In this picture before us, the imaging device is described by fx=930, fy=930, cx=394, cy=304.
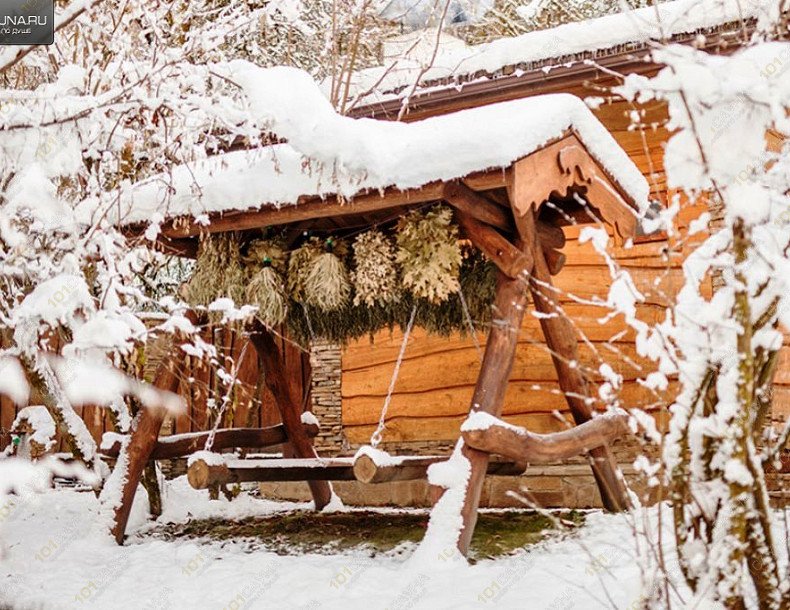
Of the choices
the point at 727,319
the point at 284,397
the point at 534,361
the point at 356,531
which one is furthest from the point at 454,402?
the point at 727,319

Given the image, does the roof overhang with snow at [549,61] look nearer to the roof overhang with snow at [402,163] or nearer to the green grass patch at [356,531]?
the roof overhang with snow at [402,163]

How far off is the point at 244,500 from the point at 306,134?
3.95 m

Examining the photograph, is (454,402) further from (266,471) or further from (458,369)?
(266,471)

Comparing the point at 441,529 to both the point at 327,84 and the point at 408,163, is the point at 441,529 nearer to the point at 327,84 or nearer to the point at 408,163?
the point at 408,163

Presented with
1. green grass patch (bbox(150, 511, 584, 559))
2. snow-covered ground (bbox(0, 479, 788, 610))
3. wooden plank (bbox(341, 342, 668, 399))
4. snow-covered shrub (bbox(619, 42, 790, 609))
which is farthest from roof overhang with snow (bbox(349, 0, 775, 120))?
snow-covered shrub (bbox(619, 42, 790, 609))

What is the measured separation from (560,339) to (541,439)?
73 centimetres

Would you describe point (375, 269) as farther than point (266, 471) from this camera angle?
No

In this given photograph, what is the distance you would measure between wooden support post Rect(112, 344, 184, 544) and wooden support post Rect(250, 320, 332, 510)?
0.72 m

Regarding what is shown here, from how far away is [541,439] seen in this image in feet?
16.2

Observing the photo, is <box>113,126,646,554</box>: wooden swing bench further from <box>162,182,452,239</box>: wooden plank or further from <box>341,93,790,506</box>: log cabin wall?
<box>341,93,790,506</box>: log cabin wall

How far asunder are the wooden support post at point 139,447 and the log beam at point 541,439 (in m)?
2.22

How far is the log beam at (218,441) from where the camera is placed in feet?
20.1

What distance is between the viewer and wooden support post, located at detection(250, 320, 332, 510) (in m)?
6.53

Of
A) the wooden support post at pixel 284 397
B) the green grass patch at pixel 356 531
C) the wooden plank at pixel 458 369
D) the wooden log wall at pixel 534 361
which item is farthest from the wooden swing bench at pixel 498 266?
the wooden plank at pixel 458 369
